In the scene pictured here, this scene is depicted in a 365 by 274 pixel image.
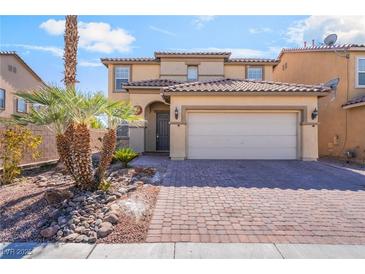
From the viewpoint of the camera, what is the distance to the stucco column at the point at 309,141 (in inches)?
500

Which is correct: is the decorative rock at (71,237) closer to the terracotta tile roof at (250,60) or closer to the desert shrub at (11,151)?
the desert shrub at (11,151)

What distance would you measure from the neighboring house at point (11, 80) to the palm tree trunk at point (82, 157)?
15.9m

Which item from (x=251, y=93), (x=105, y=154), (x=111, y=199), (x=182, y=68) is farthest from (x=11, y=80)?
(x=111, y=199)

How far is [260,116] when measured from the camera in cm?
1295

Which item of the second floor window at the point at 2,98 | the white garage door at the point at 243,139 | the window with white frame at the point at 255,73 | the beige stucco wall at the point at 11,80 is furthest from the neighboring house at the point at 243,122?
the second floor window at the point at 2,98

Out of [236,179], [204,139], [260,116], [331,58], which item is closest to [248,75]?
[331,58]

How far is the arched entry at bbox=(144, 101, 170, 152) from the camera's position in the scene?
17547 millimetres

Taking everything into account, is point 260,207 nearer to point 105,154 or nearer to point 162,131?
point 105,154

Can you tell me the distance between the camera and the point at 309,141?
12.7 metres

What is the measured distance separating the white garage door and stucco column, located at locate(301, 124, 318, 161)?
0.40 metres

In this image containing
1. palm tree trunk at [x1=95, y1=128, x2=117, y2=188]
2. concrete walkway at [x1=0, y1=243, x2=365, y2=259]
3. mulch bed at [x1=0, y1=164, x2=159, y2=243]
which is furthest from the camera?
palm tree trunk at [x1=95, y1=128, x2=117, y2=188]

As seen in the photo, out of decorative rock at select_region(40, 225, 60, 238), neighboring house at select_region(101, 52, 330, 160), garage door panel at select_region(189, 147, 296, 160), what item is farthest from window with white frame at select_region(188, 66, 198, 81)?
decorative rock at select_region(40, 225, 60, 238)

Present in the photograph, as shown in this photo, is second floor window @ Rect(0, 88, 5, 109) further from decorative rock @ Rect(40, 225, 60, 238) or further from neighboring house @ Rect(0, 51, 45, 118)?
decorative rock @ Rect(40, 225, 60, 238)
